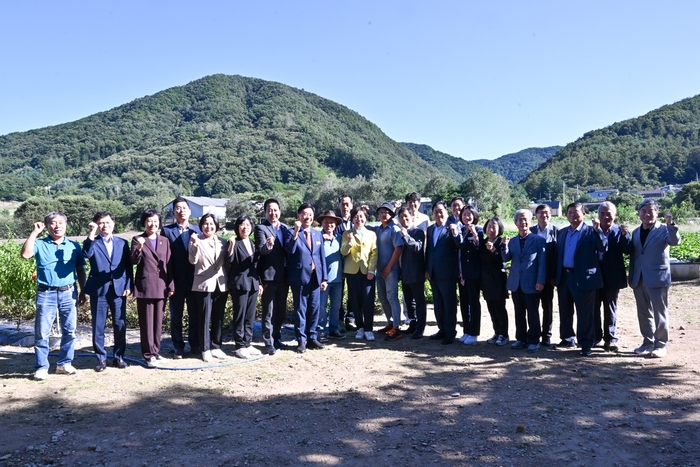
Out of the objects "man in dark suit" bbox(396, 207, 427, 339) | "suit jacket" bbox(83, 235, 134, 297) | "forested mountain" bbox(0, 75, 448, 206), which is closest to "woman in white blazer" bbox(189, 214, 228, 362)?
"suit jacket" bbox(83, 235, 134, 297)

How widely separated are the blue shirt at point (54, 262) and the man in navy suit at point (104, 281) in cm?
17

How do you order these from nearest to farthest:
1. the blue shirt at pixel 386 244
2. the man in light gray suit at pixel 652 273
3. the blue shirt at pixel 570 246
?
the man in light gray suit at pixel 652 273 < the blue shirt at pixel 570 246 < the blue shirt at pixel 386 244

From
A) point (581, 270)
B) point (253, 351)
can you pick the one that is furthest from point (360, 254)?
point (581, 270)

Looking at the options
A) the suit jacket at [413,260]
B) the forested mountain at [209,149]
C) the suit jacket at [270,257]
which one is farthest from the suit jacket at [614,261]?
the forested mountain at [209,149]

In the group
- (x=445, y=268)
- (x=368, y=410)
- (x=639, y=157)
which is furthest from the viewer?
(x=639, y=157)

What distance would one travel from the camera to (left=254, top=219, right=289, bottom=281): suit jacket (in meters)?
5.88

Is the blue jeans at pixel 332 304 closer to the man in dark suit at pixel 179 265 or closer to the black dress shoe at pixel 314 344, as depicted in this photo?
the black dress shoe at pixel 314 344

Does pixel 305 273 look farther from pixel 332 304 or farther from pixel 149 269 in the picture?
pixel 149 269

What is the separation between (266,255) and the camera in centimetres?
603

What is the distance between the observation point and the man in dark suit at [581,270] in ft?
18.6

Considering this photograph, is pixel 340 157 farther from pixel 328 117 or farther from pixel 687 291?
pixel 687 291

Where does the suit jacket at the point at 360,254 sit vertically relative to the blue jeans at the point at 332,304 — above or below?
above

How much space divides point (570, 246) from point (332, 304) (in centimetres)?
306

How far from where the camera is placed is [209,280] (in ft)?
18.7
